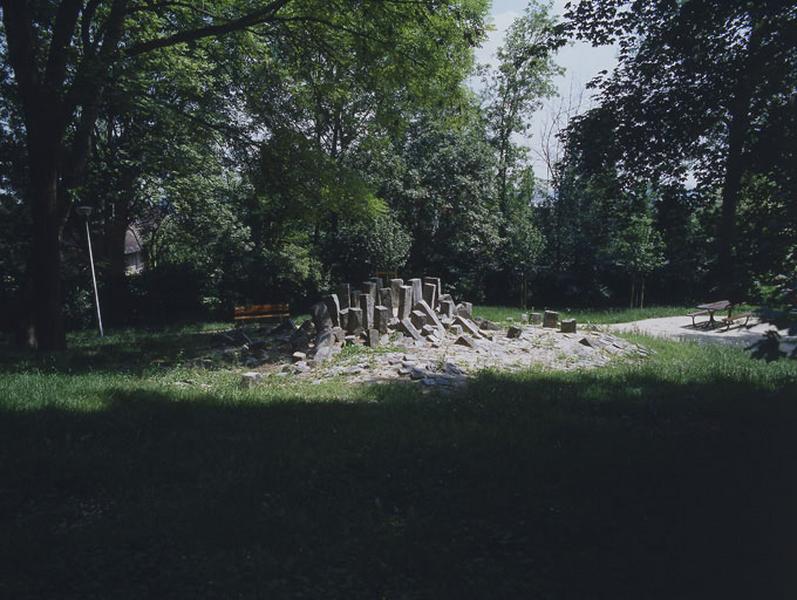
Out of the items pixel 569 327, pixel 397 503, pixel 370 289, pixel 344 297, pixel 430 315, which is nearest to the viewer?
pixel 397 503

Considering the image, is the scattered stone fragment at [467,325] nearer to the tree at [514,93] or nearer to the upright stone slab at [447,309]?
the upright stone slab at [447,309]

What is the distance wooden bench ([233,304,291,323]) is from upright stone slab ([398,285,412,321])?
17.0ft

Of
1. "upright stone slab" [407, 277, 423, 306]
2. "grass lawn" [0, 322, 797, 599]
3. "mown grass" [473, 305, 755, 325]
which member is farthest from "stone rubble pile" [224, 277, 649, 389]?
"mown grass" [473, 305, 755, 325]

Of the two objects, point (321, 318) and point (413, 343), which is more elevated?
point (321, 318)

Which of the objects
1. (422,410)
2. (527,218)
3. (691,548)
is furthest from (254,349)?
(527,218)

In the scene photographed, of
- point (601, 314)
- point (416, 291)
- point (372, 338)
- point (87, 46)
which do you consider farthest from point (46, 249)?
point (601, 314)

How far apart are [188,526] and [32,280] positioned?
9.46 metres

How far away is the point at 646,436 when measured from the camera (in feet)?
16.8

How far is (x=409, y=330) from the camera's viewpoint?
1162cm

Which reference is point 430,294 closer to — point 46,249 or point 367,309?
point 367,309

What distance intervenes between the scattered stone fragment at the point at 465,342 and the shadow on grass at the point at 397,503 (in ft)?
16.9

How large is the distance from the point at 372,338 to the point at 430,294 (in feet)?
9.84

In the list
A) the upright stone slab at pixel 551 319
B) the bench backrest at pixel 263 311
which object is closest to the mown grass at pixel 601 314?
the upright stone slab at pixel 551 319

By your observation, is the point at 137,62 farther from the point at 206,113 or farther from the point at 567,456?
the point at 567,456
